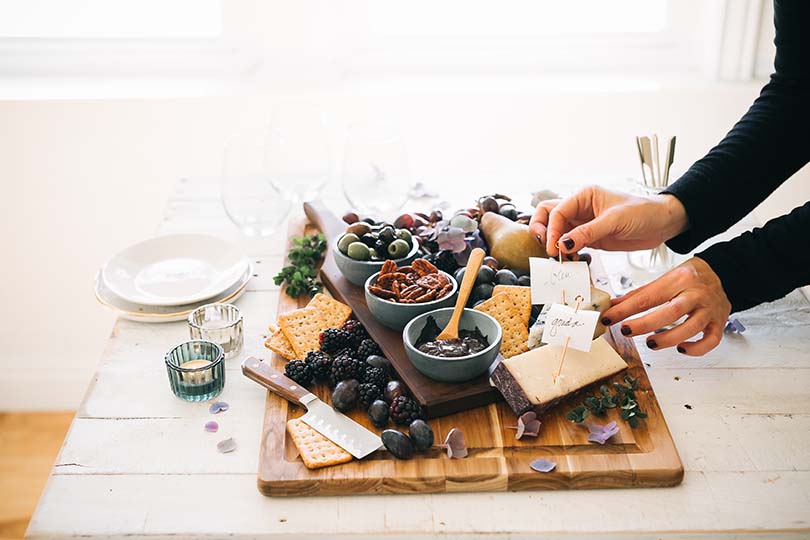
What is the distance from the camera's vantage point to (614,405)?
1.29 metres

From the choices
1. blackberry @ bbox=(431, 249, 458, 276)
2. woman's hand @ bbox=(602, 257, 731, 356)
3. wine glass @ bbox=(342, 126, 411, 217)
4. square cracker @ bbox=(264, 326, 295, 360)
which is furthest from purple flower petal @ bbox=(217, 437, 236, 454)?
wine glass @ bbox=(342, 126, 411, 217)

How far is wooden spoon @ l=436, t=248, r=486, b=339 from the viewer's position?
136 centimetres

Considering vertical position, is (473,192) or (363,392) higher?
(363,392)

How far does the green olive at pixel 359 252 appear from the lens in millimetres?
1579

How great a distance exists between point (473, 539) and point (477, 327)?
39 cm

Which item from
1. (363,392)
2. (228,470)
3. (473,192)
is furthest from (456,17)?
(228,470)

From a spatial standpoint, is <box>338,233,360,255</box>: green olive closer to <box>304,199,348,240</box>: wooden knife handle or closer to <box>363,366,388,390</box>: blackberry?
<box>304,199,348,240</box>: wooden knife handle

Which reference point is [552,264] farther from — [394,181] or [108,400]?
[108,400]

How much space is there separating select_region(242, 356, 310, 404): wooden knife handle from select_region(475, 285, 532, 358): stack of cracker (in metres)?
0.34

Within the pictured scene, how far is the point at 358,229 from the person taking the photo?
5.36 feet

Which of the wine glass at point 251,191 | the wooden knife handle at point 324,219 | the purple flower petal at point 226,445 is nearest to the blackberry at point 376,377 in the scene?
the purple flower petal at point 226,445

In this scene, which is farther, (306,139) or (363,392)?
(306,139)

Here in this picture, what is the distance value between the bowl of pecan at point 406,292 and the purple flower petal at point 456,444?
0.27 m

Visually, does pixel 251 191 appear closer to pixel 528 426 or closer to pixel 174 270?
pixel 174 270
